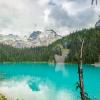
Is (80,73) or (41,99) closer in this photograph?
Result: (80,73)

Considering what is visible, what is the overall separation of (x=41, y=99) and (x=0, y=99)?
16100 millimetres

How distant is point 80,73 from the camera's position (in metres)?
7.50

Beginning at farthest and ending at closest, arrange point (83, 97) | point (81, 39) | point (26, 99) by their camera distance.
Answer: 1. point (26, 99)
2. point (81, 39)
3. point (83, 97)

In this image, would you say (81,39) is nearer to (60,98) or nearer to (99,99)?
(99,99)

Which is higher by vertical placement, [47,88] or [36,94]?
[36,94]

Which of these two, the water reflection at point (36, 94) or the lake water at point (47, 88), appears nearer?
the water reflection at point (36, 94)

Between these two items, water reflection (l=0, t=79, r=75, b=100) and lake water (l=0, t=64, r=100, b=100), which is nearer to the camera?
water reflection (l=0, t=79, r=75, b=100)

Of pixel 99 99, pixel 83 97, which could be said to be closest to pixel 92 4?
pixel 83 97

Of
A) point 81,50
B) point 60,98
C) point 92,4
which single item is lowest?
point 60,98

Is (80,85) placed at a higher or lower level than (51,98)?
higher

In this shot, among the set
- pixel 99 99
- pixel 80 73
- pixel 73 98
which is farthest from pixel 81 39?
pixel 73 98

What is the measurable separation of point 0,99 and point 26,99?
13151 mm

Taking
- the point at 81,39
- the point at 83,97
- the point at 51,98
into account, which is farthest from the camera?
the point at 51,98

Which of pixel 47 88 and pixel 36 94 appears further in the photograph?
pixel 47 88
